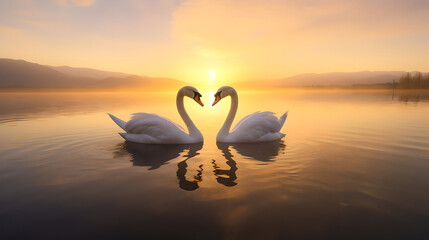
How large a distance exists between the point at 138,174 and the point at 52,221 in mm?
1822

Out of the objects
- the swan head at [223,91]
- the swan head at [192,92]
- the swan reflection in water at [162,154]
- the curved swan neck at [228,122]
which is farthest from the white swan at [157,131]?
the curved swan neck at [228,122]

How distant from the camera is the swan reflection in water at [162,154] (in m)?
4.49

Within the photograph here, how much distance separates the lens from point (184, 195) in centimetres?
378

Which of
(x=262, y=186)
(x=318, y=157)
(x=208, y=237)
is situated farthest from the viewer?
(x=318, y=157)

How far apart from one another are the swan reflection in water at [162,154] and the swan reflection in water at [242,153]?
461mm

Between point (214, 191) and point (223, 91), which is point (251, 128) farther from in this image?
point (214, 191)

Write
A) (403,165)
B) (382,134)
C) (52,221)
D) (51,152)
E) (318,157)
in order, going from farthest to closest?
(382,134), (51,152), (318,157), (403,165), (52,221)

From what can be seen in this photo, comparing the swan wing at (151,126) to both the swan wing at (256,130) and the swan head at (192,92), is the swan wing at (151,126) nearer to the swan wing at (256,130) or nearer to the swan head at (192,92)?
the swan head at (192,92)

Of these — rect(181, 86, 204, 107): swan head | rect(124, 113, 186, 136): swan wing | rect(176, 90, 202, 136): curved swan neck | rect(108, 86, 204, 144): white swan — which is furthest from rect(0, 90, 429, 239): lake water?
rect(181, 86, 204, 107): swan head

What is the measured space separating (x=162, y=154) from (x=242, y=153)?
7.45 feet

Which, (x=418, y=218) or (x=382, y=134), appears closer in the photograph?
(x=418, y=218)

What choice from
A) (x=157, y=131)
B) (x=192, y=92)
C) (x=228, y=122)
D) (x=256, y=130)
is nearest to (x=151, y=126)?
(x=157, y=131)

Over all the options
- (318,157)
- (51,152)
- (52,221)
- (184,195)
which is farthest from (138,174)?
(318,157)

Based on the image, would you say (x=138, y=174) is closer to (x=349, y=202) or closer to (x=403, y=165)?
(x=349, y=202)
